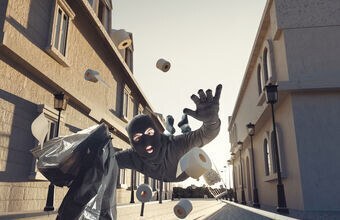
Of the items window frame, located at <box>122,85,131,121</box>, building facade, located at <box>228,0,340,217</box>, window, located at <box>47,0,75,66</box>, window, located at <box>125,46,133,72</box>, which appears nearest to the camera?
window, located at <box>47,0,75,66</box>

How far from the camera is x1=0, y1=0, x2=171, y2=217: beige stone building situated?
6516 millimetres

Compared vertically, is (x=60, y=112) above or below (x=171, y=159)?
above

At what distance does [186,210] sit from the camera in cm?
259

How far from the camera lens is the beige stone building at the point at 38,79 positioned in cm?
652

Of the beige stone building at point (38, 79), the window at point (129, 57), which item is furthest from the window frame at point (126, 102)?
the beige stone building at point (38, 79)

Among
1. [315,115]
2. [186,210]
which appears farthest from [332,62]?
[186,210]

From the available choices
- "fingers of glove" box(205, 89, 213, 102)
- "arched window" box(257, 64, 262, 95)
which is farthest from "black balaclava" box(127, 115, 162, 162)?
"arched window" box(257, 64, 262, 95)

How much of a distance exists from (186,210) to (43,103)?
6542 millimetres

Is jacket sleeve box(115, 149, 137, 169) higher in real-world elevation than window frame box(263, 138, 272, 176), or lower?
lower

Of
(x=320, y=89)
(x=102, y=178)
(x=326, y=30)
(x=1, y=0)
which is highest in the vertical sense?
(x=326, y=30)

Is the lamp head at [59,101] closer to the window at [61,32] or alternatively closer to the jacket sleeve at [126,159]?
the window at [61,32]

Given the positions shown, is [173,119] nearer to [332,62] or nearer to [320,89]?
[320,89]

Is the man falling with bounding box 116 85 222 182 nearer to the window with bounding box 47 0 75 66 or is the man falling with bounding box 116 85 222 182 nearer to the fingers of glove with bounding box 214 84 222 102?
the fingers of glove with bounding box 214 84 222 102

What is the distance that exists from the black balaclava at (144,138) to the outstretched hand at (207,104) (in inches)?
16.2
